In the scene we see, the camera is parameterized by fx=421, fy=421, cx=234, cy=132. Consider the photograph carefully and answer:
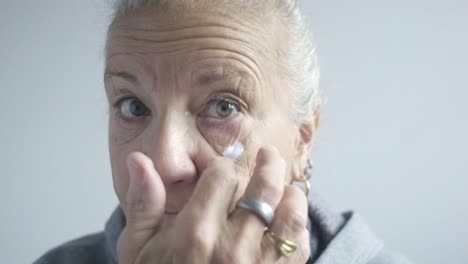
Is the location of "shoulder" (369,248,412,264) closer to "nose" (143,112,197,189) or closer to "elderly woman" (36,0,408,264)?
"elderly woman" (36,0,408,264)

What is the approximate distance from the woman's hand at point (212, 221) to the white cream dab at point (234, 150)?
0.65 feet

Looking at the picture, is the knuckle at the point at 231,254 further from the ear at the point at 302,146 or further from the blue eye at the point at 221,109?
the ear at the point at 302,146

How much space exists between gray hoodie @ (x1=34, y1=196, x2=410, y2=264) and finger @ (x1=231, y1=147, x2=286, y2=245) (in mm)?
493

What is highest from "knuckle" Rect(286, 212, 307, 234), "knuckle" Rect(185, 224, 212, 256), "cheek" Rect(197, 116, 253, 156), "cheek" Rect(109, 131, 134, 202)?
"cheek" Rect(197, 116, 253, 156)

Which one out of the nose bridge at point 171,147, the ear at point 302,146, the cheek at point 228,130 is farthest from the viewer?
the ear at point 302,146

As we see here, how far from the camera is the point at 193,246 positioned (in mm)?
553

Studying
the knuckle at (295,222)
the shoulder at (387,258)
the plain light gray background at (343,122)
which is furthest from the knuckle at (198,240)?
the plain light gray background at (343,122)

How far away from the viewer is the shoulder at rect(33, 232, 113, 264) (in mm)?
1240

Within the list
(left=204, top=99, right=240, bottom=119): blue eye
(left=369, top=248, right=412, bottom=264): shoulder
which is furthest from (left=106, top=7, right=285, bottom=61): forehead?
(left=369, top=248, right=412, bottom=264): shoulder

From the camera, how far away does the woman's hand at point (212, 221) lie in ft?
1.84

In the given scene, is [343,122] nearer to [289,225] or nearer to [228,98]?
[228,98]

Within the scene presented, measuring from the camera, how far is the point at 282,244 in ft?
1.95

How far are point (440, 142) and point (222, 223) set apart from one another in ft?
4.23

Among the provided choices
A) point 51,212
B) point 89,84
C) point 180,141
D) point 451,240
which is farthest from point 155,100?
point 451,240
